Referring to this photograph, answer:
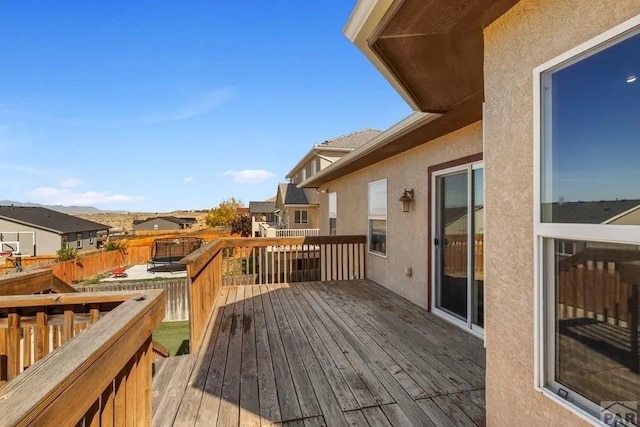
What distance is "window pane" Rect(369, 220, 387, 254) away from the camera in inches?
227

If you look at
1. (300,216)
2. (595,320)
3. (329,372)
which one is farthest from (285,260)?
(300,216)

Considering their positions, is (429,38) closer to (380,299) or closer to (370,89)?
(380,299)

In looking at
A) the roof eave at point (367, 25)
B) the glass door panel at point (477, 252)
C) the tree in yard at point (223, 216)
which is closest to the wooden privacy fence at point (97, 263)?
the glass door panel at point (477, 252)

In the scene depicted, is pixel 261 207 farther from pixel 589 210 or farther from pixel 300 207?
pixel 589 210

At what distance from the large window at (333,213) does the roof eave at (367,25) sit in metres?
6.79

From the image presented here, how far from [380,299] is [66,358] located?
448cm

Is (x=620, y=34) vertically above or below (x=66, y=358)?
above

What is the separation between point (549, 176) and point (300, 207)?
642 inches

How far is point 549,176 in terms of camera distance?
1.41 m

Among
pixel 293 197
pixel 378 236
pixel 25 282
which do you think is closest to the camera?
pixel 25 282

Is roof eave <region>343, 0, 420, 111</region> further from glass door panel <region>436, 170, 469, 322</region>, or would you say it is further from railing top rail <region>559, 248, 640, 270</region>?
glass door panel <region>436, 170, 469, 322</region>

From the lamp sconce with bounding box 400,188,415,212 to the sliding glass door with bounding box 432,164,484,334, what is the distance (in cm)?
54

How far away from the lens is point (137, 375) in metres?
1.43

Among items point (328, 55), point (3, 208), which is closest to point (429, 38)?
point (328, 55)
